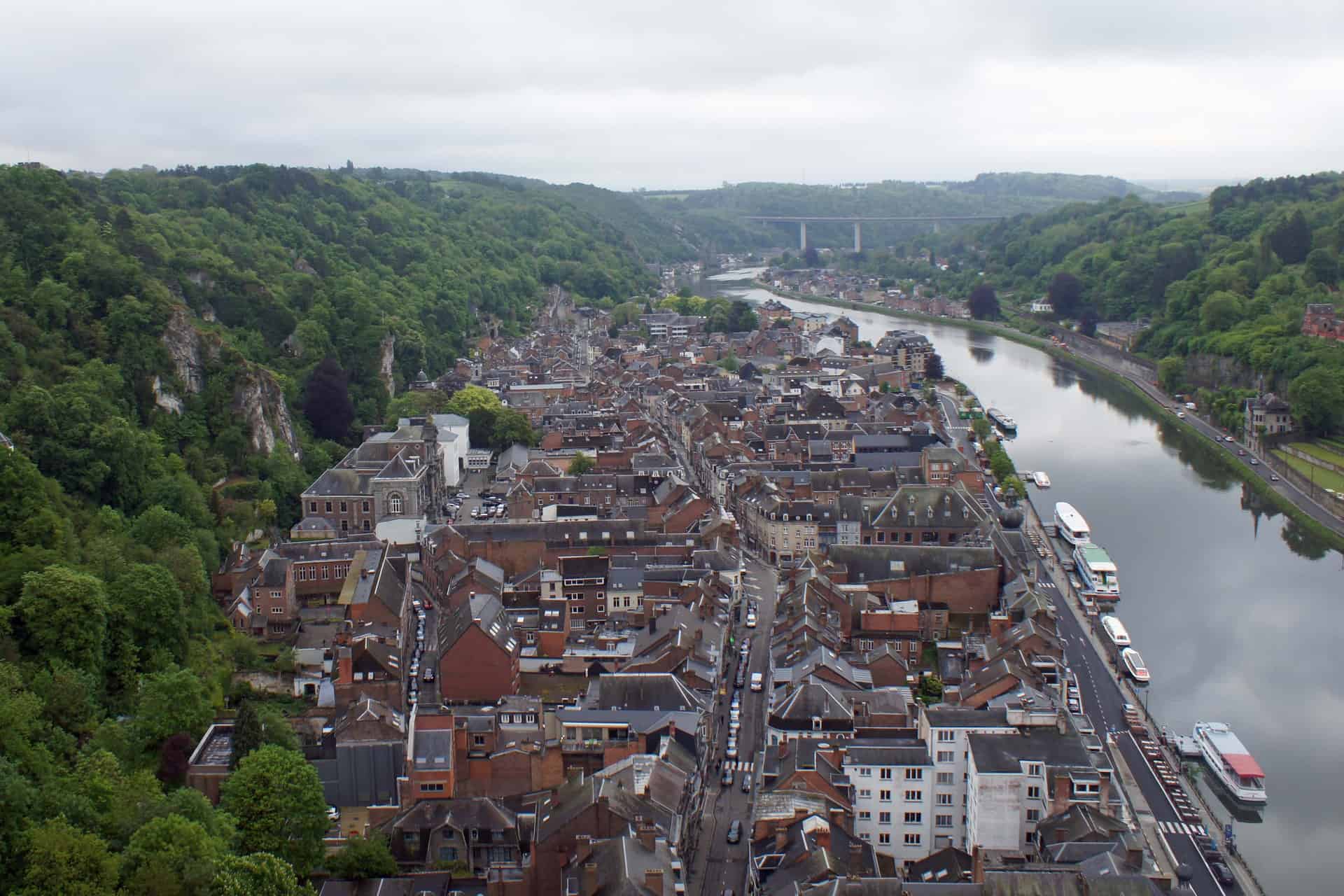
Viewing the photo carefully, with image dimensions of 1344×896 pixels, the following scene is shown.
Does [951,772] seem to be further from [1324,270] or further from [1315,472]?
[1324,270]

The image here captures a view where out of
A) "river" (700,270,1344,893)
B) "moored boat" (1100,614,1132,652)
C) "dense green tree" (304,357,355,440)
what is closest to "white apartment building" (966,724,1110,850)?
"river" (700,270,1344,893)

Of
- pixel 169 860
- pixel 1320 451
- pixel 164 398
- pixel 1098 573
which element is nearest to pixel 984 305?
pixel 1320 451

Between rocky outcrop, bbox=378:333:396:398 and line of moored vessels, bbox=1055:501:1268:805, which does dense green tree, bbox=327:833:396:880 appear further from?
rocky outcrop, bbox=378:333:396:398

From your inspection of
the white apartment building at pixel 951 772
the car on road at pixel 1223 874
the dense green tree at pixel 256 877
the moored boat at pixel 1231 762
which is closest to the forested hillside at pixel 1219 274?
the moored boat at pixel 1231 762

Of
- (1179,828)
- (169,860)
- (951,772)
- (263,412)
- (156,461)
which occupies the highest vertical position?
(263,412)

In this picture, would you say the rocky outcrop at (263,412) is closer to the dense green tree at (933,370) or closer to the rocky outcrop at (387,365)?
the rocky outcrop at (387,365)

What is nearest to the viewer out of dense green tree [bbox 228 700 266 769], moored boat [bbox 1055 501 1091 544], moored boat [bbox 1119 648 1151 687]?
dense green tree [bbox 228 700 266 769]
